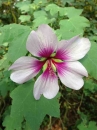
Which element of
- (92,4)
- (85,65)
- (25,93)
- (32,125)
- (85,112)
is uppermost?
(85,65)

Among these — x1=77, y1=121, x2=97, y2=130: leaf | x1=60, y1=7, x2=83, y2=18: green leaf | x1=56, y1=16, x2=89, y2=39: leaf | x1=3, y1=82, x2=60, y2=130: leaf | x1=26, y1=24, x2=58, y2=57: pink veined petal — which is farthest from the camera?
x1=77, y1=121, x2=97, y2=130: leaf

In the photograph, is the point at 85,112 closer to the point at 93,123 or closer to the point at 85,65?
the point at 93,123

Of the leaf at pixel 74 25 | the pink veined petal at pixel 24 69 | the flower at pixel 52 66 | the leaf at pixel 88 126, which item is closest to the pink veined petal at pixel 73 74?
the flower at pixel 52 66

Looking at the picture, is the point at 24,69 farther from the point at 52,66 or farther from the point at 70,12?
the point at 70,12

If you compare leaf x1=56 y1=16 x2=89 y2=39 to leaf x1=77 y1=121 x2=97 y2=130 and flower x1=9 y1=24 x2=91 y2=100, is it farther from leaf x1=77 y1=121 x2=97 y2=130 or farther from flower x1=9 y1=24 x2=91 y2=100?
leaf x1=77 y1=121 x2=97 y2=130

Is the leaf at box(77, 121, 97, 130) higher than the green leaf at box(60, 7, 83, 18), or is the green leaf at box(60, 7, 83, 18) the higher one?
the green leaf at box(60, 7, 83, 18)

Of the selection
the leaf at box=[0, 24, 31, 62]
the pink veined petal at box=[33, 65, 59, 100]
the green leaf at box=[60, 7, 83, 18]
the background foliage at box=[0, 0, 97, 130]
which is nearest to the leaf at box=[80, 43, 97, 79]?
the background foliage at box=[0, 0, 97, 130]

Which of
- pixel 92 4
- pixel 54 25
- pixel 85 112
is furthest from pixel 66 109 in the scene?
pixel 92 4
